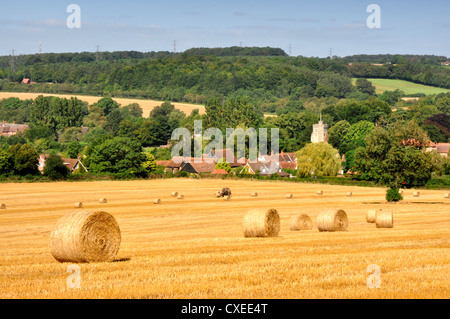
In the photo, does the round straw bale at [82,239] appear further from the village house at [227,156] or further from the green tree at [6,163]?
the village house at [227,156]

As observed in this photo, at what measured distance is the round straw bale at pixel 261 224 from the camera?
1035 inches

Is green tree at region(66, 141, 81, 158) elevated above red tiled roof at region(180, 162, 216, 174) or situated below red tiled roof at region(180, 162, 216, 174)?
above

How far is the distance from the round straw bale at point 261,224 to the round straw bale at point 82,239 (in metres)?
8.32

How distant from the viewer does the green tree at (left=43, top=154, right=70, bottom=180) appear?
86.5 metres

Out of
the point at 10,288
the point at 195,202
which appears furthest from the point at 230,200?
the point at 10,288

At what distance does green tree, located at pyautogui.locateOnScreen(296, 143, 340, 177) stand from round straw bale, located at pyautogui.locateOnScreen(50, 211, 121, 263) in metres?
86.4

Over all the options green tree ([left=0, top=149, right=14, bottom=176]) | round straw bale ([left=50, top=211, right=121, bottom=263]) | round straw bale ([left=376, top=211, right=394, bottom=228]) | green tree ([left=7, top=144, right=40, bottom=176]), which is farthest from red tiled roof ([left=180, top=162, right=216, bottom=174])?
round straw bale ([left=50, top=211, right=121, bottom=263])

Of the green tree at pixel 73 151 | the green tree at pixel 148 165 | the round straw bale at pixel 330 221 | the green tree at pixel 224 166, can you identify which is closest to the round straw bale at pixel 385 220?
the round straw bale at pixel 330 221

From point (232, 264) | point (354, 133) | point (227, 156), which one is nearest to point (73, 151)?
point (227, 156)

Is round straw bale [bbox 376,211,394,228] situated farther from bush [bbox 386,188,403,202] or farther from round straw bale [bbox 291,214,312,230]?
bush [bbox 386,188,403,202]

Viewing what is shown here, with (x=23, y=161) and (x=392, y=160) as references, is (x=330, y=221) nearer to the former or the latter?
(x=392, y=160)

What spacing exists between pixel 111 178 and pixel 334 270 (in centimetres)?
Answer: 7842

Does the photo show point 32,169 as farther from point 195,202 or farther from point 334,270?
point 334,270
